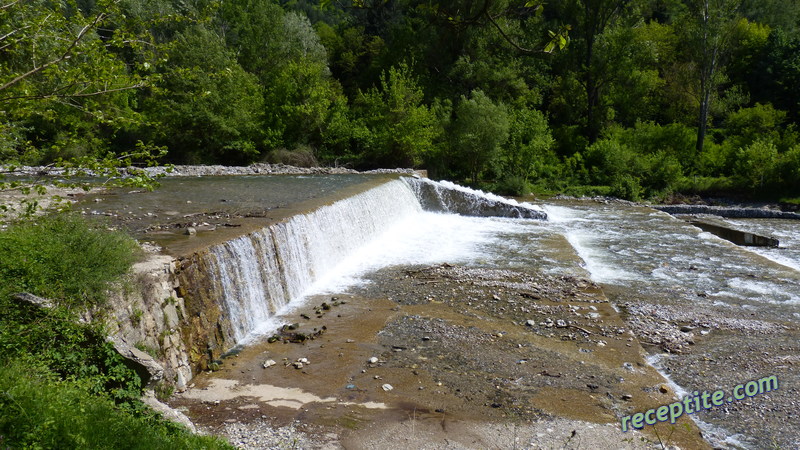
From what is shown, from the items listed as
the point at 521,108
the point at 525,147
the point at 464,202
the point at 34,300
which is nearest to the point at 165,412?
the point at 34,300

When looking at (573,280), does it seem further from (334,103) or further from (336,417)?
(334,103)

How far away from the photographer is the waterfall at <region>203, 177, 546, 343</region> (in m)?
7.78

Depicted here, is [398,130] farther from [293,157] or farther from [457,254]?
[457,254]

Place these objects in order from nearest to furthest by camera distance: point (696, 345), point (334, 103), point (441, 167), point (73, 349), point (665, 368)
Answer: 1. point (73, 349)
2. point (665, 368)
3. point (696, 345)
4. point (441, 167)
5. point (334, 103)

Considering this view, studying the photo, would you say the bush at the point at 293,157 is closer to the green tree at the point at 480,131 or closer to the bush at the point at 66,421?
the green tree at the point at 480,131

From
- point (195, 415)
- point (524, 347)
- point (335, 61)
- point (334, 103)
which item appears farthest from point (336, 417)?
point (335, 61)

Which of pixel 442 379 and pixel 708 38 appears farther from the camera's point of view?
pixel 708 38

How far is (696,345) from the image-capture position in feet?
24.8

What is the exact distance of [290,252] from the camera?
32.6 feet

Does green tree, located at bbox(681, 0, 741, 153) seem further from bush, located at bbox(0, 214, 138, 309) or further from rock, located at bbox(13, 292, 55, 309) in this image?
rock, located at bbox(13, 292, 55, 309)

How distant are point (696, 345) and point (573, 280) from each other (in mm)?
2860

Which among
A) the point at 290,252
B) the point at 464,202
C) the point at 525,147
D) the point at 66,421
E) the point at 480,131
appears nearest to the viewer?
the point at 66,421

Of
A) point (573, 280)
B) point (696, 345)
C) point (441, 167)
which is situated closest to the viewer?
point (696, 345)

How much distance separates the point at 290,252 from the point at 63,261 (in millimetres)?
4762
